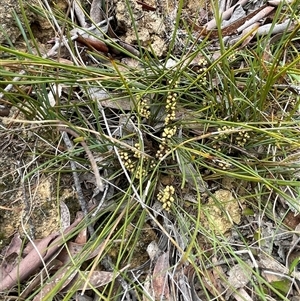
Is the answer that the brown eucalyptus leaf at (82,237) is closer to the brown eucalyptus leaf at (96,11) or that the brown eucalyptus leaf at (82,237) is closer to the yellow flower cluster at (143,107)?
the yellow flower cluster at (143,107)

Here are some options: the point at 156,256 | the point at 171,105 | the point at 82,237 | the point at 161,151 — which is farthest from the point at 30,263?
the point at 171,105

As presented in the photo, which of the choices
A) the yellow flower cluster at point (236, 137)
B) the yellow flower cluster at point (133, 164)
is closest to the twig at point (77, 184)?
the yellow flower cluster at point (133, 164)

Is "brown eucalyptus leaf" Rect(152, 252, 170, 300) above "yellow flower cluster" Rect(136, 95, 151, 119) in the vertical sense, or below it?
below

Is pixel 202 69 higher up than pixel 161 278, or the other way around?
pixel 202 69

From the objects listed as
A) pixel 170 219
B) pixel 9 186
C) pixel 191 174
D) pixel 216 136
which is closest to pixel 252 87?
pixel 216 136

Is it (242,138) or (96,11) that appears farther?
(96,11)

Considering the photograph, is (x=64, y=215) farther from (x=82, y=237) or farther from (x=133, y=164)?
(x=133, y=164)

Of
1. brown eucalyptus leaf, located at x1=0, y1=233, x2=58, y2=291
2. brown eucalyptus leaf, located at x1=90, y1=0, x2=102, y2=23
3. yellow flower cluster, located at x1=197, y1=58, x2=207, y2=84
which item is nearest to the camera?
brown eucalyptus leaf, located at x1=0, y1=233, x2=58, y2=291

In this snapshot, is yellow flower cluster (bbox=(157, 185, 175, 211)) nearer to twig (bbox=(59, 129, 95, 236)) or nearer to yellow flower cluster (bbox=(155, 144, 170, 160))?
yellow flower cluster (bbox=(155, 144, 170, 160))

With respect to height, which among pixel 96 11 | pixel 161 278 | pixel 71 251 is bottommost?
pixel 161 278

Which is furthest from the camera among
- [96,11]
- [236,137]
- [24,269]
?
[96,11]

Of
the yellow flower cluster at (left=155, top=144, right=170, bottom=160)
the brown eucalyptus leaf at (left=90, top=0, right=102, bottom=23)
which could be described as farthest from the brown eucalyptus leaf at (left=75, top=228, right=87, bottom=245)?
the brown eucalyptus leaf at (left=90, top=0, right=102, bottom=23)
